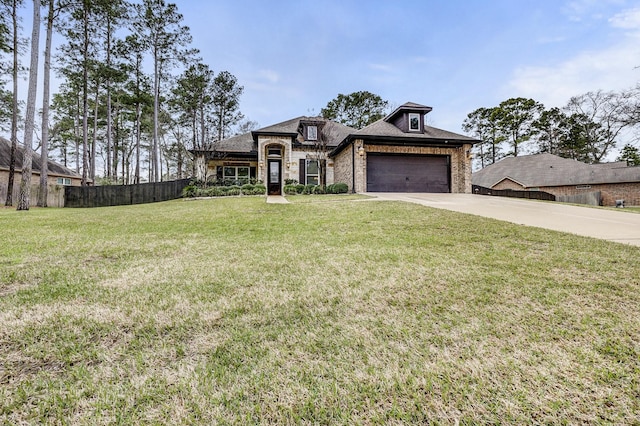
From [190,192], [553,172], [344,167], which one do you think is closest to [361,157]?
[344,167]

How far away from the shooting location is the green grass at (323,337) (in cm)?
119

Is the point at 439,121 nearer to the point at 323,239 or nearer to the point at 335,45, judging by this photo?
the point at 335,45

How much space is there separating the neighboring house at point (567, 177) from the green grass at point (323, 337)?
23.8 metres

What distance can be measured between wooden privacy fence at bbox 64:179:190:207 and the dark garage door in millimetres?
11616

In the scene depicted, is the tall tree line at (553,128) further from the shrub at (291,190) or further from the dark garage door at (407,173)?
the shrub at (291,190)

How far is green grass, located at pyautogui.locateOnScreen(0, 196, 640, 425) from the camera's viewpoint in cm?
119

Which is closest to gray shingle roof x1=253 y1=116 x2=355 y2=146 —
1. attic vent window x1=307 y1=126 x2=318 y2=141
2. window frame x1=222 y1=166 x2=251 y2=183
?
attic vent window x1=307 y1=126 x2=318 y2=141

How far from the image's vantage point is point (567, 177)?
2194cm

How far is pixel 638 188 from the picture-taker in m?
18.9

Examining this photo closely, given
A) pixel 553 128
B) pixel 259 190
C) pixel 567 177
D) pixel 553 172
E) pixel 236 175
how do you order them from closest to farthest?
1. pixel 259 190
2. pixel 236 175
3. pixel 567 177
4. pixel 553 172
5. pixel 553 128

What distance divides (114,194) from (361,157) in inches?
516

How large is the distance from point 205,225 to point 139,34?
18.4 meters

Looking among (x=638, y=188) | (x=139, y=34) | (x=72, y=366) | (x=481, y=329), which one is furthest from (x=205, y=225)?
(x=638, y=188)

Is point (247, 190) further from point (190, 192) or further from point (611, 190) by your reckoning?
point (611, 190)
